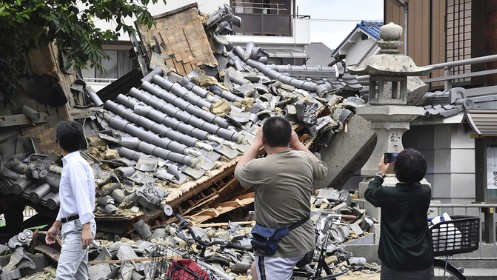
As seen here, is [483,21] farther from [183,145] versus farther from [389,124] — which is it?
[183,145]

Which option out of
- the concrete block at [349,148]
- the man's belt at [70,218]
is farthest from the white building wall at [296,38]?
the man's belt at [70,218]

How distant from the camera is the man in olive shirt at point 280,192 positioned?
816 cm

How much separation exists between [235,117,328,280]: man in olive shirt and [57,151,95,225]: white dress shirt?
Answer: 184 centimetres

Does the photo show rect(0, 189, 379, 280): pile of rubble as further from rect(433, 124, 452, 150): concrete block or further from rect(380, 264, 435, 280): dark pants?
rect(433, 124, 452, 150): concrete block

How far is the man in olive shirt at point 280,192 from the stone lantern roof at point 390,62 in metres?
7.72

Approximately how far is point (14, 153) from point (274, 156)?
9.49 metres

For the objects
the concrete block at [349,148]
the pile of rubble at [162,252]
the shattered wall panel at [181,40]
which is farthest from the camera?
the shattered wall panel at [181,40]

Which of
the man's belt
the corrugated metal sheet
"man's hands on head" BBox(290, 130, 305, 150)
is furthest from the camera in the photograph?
the corrugated metal sheet

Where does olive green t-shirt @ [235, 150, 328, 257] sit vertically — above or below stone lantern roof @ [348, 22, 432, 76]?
below

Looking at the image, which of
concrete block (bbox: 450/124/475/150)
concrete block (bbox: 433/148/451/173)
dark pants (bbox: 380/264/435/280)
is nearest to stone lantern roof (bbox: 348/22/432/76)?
concrete block (bbox: 450/124/475/150)

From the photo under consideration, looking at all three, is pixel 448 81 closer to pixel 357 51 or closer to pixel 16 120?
pixel 16 120

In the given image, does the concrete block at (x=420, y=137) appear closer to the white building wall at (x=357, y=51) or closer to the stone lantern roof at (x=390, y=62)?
the stone lantern roof at (x=390, y=62)

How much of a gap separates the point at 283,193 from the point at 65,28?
25.4 ft

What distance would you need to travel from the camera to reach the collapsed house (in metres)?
15.7
